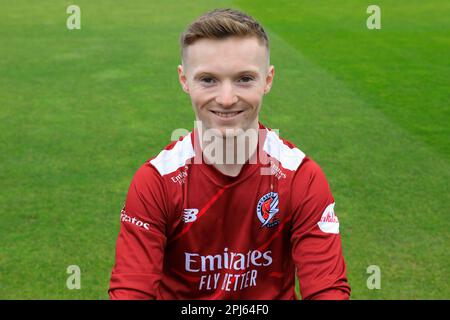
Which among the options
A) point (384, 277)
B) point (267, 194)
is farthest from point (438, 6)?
point (267, 194)

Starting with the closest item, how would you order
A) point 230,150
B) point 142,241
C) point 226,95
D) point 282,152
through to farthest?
point 226,95 → point 142,241 → point 230,150 → point 282,152

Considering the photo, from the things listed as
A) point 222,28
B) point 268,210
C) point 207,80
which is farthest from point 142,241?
point 222,28

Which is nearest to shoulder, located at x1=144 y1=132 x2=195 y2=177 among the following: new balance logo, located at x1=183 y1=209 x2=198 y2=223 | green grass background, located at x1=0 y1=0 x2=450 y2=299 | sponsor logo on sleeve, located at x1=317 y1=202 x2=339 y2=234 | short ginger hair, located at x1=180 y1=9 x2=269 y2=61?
new balance logo, located at x1=183 y1=209 x2=198 y2=223

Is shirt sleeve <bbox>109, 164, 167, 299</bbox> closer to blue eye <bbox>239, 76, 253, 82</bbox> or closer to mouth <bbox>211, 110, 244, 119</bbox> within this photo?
mouth <bbox>211, 110, 244, 119</bbox>

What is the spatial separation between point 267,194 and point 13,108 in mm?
6129

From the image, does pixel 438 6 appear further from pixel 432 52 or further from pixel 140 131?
pixel 140 131

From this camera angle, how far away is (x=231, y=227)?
2408 mm

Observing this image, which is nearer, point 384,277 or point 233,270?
point 233,270

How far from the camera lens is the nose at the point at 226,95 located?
2.13m

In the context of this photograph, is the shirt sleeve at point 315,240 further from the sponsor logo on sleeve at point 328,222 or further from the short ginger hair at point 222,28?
the short ginger hair at point 222,28

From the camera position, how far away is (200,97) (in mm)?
2193

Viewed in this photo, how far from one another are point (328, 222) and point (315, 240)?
76 millimetres

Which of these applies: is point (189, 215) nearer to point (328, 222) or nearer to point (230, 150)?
point (230, 150)

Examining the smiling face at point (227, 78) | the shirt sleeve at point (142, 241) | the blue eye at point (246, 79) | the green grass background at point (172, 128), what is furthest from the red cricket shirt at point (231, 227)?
the green grass background at point (172, 128)
